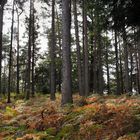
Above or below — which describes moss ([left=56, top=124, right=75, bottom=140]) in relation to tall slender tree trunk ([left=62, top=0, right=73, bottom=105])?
below

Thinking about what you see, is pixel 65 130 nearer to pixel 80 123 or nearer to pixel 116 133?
pixel 80 123

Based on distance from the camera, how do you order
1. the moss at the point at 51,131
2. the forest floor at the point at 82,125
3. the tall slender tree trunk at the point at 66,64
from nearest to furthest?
the forest floor at the point at 82,125
the moss at the point at 51,131
the tall slender tree trunk at the point at 66,64

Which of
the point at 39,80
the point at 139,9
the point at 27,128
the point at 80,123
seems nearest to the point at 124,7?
the point at 139,9

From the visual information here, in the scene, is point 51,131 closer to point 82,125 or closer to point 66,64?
point 82,125

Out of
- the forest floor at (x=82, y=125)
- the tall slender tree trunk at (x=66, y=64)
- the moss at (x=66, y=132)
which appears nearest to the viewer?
the forest floor at (x=82, y=125)

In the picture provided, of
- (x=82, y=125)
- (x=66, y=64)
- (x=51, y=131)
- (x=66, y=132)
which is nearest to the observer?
(x=82, y=125)

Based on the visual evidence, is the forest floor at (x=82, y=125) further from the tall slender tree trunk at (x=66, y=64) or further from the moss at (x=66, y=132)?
the tall slender tree trunk at (x=66, y=64)

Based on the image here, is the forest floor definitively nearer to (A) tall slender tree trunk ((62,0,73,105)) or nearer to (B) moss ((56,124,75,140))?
(B) moss ((56,124,75,140))

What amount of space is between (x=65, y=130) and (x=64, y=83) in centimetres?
473

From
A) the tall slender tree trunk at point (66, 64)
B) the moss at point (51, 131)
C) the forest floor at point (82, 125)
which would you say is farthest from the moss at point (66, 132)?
the tall slender tree trunk at point (66, 64)

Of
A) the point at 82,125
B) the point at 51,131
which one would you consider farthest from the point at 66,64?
the point at 82,125

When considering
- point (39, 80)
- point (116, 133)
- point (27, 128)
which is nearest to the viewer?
point (116, 133)

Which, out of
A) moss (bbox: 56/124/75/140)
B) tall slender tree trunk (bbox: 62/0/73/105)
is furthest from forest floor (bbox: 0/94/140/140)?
tall slender tree trunk (bbox: 62/0/73/105)

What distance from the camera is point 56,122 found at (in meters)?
10.3
